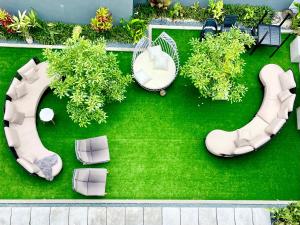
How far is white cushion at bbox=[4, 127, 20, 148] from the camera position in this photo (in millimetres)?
14883

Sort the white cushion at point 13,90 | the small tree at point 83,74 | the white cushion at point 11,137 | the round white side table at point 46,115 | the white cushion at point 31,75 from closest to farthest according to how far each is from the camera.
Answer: the small tree at point 83,74 → the white cushion at point 11,137 → the white cushion at point 13,90 → the round white side table at point 46,115 → the white cushion at point 31,75

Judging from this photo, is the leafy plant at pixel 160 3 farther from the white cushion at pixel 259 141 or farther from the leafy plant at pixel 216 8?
the white cushion at pixel 259 141

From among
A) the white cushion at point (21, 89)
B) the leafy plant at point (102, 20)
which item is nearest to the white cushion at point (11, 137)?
the white cushion at point (21, 89)

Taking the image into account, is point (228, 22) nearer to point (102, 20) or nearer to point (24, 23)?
point (102, 20)

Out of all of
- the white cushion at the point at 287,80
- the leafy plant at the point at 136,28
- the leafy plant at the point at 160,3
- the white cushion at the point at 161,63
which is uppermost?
the leafy plant at the point at 160,3

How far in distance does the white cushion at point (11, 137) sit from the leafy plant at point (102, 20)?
16.5 ft

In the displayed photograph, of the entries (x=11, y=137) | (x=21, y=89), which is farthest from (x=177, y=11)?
(x=11, y=137)

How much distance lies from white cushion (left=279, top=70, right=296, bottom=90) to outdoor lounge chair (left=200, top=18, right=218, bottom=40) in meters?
3.21

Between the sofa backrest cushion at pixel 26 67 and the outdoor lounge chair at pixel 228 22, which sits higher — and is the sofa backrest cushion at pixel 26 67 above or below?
below

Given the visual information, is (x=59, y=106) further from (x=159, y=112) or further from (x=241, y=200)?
(x=241, y=200)

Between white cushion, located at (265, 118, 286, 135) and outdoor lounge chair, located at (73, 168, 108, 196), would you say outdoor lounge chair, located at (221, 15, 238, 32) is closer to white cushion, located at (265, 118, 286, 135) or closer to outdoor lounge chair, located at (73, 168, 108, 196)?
white cushion, located at (265, 118, 286, 135)

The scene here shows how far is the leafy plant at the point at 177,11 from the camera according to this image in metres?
17.2

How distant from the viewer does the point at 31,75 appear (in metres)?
15.8

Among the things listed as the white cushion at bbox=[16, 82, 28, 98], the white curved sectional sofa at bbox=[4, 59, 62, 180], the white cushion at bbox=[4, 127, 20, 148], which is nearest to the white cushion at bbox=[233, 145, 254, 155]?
the white curved sectional sofa at bbox=[4, 59, 62, 180]
